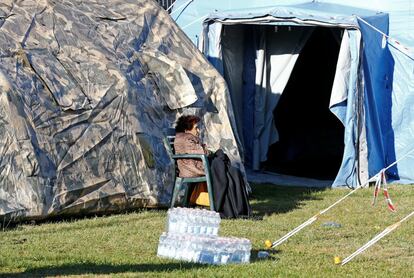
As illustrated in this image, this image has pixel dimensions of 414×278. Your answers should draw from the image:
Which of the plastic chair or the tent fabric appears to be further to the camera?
the tent fabric

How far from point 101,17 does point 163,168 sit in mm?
2196

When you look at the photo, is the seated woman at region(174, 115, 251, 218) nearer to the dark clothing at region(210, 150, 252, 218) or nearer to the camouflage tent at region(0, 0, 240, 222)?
the dark clothing at region(210, 150, 252, 218)

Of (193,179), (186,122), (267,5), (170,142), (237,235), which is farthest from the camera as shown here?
(267,5)

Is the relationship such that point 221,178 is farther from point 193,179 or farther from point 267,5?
point 267,5

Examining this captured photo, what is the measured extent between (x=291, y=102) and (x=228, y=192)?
7.82 meters

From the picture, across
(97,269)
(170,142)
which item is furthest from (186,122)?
(97,269)

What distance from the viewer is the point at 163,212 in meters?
12.7

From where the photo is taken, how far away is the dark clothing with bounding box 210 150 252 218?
1216 centimetres

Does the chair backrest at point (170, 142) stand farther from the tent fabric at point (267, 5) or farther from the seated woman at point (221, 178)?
the tent fabric at point (267, 5)

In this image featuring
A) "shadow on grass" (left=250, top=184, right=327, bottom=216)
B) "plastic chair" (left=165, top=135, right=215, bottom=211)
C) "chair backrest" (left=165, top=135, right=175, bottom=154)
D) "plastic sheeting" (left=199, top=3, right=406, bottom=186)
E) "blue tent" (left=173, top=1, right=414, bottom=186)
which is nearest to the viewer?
"plastic chair" (left=165, top=135, right=215, bottom=211)

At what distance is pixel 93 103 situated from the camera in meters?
12.4

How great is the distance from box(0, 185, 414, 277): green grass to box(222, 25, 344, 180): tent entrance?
411 cm

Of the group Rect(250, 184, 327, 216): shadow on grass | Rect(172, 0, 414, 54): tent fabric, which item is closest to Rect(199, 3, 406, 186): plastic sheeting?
Rect(172, 0, 414, 54): tent fabric

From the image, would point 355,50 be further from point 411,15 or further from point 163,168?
point 163,168
